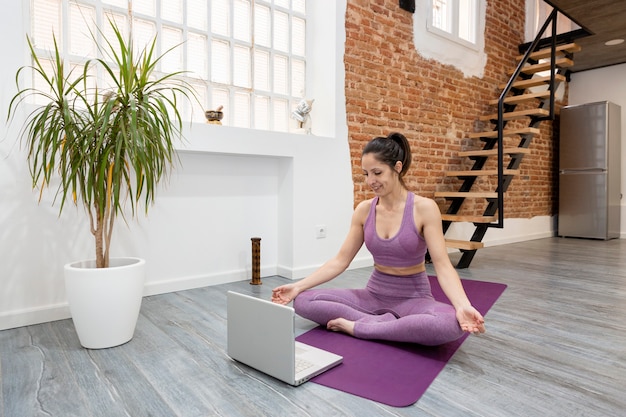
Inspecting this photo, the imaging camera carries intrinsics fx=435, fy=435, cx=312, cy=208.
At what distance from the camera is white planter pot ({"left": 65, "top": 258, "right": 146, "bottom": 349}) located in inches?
76.2

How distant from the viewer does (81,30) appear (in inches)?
109

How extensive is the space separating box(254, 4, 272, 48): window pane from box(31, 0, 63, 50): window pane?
4.66 feet

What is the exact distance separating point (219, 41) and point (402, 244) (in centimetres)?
227

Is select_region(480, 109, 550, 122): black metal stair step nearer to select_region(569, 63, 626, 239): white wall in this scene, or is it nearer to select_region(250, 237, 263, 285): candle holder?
select_region(569, 63, 626, 239): white wall

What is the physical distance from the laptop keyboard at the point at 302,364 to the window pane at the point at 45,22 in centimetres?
235

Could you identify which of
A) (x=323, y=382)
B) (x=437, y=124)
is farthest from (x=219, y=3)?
(x=323, y=382)

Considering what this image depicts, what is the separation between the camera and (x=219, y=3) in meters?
3.36

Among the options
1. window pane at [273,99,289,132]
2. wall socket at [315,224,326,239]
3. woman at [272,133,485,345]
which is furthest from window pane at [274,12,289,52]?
woman at [272,133,485,345]

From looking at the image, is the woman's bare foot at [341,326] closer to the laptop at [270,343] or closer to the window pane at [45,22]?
the laptop at [270,343]

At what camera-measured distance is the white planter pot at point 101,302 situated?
1936mm

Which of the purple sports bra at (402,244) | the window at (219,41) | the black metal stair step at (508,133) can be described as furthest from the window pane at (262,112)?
the black metal stair step at (508,133)

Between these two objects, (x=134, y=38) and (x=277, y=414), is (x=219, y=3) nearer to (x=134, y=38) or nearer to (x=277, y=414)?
(x=134, y=38)

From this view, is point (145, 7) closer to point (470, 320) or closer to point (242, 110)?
point (242, 110)

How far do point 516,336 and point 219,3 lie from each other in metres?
3.06
